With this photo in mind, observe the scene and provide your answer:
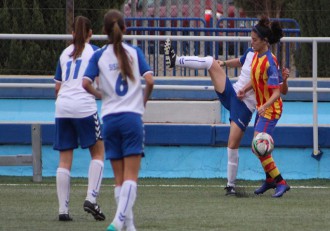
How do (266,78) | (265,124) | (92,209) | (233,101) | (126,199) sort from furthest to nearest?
A: (233,101) < (265,124) < (266,78) < (92,209) < (126,199)

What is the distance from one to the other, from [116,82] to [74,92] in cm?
148

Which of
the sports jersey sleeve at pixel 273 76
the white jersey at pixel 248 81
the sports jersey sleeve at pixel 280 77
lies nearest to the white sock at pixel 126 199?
the sports jersey sleeve at pixel 273 76

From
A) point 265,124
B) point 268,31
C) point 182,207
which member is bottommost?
point 182,207

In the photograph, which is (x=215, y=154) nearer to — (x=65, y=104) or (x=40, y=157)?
(x=40, y=157)

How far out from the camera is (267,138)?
11883 millimetres

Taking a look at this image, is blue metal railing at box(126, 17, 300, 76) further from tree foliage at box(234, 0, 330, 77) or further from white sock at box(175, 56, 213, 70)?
white sock at box(175, 56, 213, 70)

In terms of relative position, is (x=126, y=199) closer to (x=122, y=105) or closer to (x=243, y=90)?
(x=122, y=105)

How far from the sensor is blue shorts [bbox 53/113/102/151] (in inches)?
390

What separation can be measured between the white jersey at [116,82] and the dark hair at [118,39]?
1.8 inches

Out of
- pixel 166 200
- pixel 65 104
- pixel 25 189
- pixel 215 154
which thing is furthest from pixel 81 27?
pixel 215 154

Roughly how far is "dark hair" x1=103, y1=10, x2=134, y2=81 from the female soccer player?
332cm

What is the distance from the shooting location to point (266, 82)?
1182 cm

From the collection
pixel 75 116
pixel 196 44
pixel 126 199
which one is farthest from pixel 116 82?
pixel 196 44

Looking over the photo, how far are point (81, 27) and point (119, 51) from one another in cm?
144
